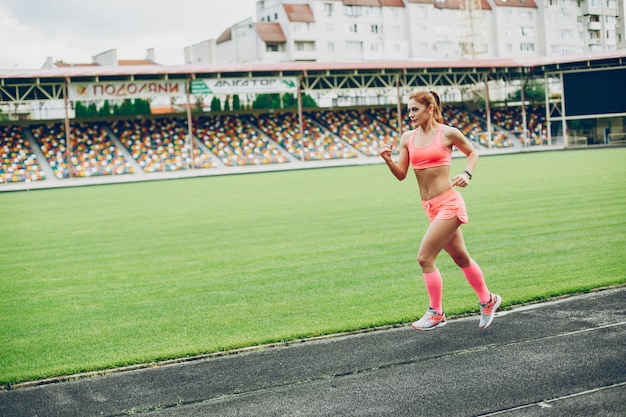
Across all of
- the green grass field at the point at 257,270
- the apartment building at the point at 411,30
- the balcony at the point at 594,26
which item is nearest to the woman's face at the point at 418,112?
the green grass field at the point at 257,270

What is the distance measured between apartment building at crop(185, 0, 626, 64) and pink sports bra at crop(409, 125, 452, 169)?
7640 cm

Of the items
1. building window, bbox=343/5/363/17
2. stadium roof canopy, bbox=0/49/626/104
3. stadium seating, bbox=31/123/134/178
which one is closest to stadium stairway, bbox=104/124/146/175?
stadium seating, bbox=31/123/134/178

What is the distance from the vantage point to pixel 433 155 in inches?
260

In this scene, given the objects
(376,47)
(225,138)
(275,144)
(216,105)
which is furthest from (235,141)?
(376,47)

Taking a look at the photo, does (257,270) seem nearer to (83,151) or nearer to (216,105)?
(83,151)

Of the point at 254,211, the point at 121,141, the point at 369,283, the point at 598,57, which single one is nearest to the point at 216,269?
the point at 369,283

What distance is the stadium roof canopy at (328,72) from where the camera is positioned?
4322 cm

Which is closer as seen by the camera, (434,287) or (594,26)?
(434,287)

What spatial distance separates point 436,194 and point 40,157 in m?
41.5

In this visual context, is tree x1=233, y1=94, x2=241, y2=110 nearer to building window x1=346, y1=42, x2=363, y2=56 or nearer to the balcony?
building window x1=346, y1=42, x2=363, y2=56

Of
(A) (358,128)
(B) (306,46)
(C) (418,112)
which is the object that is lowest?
(C) (418,112)

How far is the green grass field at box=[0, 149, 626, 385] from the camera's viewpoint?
7.27 metres

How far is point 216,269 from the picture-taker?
11.0 m

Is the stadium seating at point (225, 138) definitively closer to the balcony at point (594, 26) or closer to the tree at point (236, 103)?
the tree at point (236, 103)
